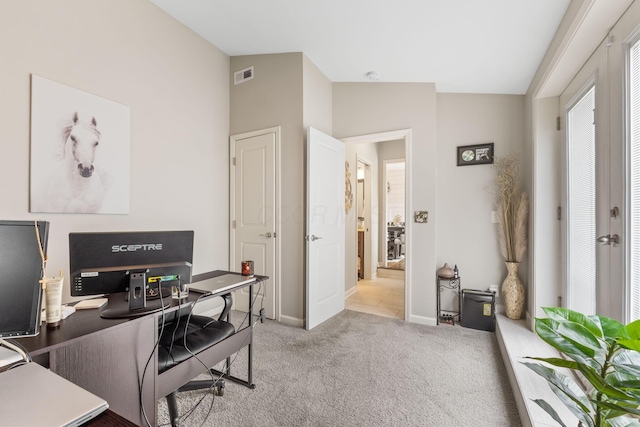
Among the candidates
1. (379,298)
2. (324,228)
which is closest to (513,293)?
(379,298)

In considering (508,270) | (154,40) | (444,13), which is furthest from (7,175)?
(508,270)

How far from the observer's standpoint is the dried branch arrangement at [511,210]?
2937mm

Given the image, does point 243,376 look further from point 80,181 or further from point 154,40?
point 154,40

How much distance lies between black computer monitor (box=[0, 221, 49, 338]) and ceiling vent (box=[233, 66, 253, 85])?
3.00 metres

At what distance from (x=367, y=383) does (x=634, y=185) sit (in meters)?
1.89

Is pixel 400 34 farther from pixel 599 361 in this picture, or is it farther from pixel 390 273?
pixel 390 273

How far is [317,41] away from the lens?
9.32 feet

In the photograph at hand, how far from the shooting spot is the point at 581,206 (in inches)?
85.6

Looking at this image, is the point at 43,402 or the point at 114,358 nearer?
the point at 43,402

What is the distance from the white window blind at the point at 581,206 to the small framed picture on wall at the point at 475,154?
86 cm

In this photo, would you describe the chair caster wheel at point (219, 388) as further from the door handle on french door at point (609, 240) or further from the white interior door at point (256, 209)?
the door handle on french door at point (609, 240)

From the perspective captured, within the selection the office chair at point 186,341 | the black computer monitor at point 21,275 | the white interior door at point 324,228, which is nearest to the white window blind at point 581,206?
the white interior door at point 324,228

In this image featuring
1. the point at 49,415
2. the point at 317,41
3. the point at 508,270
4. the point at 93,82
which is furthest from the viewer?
the point at 508,270

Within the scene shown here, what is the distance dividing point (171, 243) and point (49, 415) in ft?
3.37
